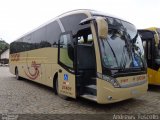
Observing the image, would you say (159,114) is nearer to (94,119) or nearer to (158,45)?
(94,119)

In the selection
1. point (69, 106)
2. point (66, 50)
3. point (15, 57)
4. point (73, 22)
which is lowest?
point (69, 106)

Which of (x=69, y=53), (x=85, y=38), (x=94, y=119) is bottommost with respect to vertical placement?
(x=94, y=119)

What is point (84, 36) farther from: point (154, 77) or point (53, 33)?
point (154, 77)

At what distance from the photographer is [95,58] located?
7355mm

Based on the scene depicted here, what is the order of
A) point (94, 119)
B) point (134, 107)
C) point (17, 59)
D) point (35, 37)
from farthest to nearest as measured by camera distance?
point (17, 59) < point (35, 37) < point (134, 107) < point (94, 119)

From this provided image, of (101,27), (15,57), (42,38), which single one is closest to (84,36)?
(101,27)

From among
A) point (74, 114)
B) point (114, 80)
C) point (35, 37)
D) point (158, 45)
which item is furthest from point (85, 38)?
point (35, 37)

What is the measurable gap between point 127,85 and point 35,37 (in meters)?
7.61

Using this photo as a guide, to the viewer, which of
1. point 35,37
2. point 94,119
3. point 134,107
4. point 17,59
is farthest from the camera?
point 17,59

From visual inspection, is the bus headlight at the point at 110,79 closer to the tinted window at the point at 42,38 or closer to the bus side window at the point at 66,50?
the bus side window at the point at 66,50

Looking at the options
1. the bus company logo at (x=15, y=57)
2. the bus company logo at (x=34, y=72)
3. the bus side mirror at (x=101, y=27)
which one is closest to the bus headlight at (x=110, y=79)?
the bus side mirror at (x=101, y=27)

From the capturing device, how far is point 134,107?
8.02 m

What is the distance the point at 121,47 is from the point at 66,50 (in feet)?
7.04

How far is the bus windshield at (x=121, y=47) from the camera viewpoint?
23.9 feet
